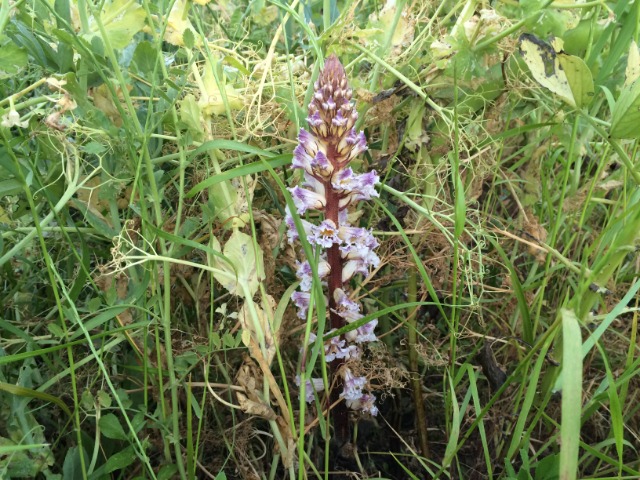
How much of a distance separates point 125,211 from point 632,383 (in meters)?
1.02

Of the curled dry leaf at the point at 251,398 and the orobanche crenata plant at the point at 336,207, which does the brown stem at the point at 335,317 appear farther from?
the curled dry leaf at the point at 251,398

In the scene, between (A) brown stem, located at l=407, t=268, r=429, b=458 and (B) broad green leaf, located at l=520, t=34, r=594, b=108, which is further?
(A) brown stem, located at l=407, t=268, r=429, b=458

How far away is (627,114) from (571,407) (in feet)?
1.49

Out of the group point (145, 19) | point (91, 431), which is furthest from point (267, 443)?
point (145, 19)

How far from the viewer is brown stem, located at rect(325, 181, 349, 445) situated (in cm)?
96

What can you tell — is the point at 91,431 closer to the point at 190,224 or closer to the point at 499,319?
the point at 190,224

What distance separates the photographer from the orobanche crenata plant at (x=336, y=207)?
0.90 meters

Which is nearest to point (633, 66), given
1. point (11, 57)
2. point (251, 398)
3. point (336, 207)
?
point (336, 207)

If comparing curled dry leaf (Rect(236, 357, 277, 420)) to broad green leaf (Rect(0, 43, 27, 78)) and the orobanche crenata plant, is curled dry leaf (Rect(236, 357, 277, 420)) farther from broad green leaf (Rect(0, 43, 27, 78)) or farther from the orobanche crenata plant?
broad green leaf (Rect(0, 43, 27, 78))

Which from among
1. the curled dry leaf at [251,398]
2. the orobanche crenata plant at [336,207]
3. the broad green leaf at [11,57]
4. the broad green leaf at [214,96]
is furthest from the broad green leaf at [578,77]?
the broad green leaf at [11,57]

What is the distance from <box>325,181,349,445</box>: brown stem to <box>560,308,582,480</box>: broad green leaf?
1.15 ft

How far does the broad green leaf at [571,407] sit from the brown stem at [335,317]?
35 cm

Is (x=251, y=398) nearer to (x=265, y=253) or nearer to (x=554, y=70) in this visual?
(x=265, y=253)

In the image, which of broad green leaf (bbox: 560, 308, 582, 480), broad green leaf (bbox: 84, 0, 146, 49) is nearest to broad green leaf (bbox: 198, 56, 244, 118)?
broad green leaf (bbox: 84, 0, 146, 49)
